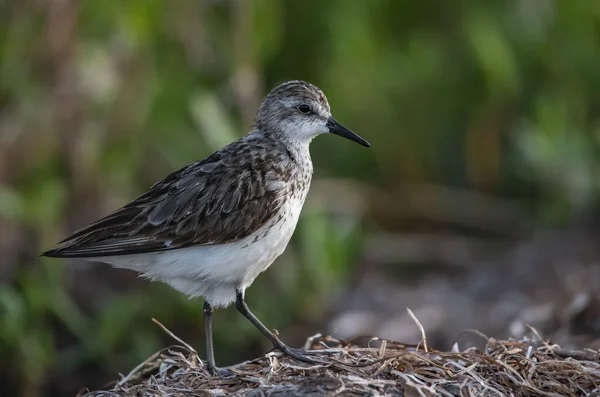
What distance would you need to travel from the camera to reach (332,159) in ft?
41.3

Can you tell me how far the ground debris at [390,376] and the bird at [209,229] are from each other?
1.19ft

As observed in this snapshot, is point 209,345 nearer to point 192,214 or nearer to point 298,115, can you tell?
point 192,214

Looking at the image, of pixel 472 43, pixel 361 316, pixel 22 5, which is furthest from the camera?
pixel 472 43

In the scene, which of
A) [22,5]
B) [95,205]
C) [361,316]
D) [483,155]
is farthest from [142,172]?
[483,155]

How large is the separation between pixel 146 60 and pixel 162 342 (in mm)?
2892

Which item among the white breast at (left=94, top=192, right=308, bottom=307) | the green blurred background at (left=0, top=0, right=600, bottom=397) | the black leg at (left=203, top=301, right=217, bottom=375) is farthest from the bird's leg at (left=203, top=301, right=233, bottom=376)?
the green blurred background at (left=0, top=0, right=600, bottom=397)

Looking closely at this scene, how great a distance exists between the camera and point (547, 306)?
946cm

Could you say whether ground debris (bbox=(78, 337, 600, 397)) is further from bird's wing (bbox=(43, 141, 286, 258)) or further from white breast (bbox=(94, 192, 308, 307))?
bird's wing (bbox=(43, 141, 286, 258))

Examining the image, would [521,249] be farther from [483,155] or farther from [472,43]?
[472,43]

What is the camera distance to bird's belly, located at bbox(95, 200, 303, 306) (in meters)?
6.80

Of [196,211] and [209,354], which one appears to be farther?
[196,211]

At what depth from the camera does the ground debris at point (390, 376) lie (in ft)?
19.0

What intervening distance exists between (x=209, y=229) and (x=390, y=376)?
4.97 feet

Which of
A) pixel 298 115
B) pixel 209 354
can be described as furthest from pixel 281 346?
pixel 298 115
